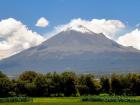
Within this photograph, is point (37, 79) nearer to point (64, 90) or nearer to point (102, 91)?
point (64, 90)

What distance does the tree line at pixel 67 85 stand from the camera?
136 m

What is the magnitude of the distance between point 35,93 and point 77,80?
1589 centimetres

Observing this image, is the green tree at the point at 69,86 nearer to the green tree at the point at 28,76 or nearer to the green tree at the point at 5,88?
the green tree at the point at 28,76

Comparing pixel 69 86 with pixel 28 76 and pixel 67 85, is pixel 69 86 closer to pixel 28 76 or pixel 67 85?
pixel 67 85

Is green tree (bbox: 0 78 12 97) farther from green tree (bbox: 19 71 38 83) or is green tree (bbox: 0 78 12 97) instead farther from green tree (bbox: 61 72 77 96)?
green tree (bbox: 61 72 77 96)

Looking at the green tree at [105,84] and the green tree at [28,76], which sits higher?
the green tree at [28,76]

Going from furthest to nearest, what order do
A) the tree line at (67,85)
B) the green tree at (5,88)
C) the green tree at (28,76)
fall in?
the green tree at (28,76) < the tree line at (67,85) < the green tree at (5,88)

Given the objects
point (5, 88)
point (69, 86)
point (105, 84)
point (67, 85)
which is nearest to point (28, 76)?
point (67, 85)

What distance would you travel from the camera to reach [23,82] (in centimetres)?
13775

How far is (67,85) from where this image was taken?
141875mm

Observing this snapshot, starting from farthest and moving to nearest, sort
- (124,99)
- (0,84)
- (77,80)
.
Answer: (77,80), (0,84), (124,99)

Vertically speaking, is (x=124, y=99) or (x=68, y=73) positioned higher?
(x=68, y=73)

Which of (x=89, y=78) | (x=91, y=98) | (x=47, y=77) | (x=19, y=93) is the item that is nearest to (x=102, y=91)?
(x=89, y=78)

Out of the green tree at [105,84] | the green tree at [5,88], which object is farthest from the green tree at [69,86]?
the green tree at [5,88]
